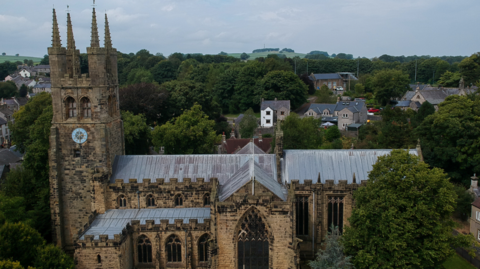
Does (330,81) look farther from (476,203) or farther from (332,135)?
(476,203)

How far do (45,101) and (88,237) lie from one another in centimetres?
3612

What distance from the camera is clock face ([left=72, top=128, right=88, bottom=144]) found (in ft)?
96.0

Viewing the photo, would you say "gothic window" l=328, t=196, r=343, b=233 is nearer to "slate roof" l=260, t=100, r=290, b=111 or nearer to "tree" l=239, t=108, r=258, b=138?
"tree" l=239, t=108, r=258, b=138

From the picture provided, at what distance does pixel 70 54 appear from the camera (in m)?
29.7

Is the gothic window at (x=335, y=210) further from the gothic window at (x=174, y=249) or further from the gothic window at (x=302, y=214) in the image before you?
the gothic window at (x=174, y=249)

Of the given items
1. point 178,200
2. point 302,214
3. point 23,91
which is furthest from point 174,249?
point 23,91

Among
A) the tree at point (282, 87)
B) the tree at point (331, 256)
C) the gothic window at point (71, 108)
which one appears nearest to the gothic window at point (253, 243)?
the tree at point (331, 256)

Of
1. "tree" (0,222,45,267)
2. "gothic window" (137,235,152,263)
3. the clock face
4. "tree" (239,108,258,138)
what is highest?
the clock face

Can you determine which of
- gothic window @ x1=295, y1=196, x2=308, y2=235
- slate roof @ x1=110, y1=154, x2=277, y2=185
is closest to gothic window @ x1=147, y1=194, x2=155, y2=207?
slate roof @ x1=110, y1=154, x2=277, y2=185

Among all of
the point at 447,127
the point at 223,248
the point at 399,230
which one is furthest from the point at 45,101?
the point at 447,127

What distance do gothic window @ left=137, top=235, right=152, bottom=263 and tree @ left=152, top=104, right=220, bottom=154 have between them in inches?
829

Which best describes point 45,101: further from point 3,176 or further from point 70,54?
point 70,54

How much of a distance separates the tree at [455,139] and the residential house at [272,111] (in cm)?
4175

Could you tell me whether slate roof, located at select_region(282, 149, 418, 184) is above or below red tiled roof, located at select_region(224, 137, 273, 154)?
above
